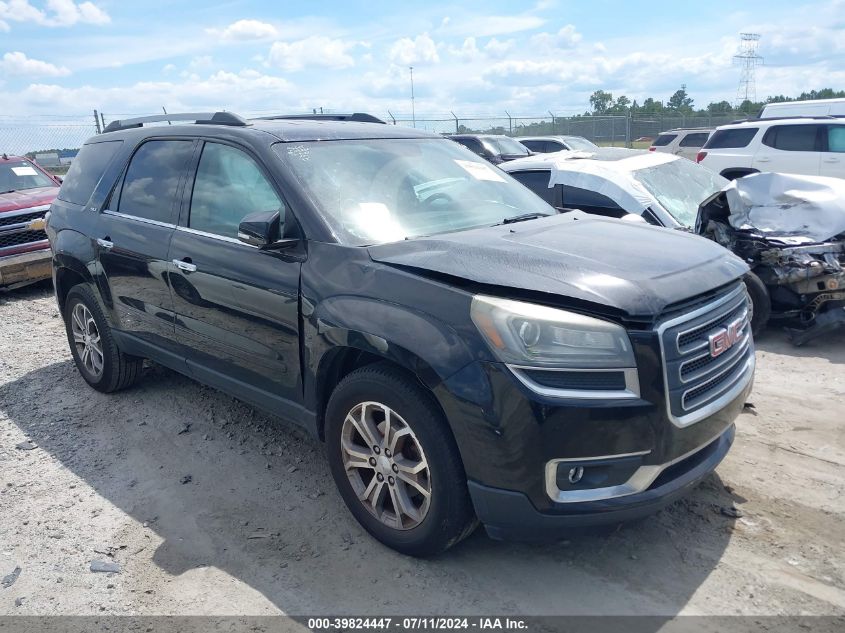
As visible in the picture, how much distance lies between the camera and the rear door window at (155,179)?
4.32 m

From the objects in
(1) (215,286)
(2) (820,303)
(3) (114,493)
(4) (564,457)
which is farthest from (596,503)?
(2) (820,303)

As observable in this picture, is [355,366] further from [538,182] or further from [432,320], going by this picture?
[538,182]

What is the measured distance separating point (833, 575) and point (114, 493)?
3.67m

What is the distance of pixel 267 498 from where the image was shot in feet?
12.5

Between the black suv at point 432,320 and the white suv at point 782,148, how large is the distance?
980 centimetres

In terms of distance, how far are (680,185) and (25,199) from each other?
8.40 m

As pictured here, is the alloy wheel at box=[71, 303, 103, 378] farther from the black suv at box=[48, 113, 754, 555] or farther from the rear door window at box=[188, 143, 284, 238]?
the rear door window at box=[188, 143, 284, 238]

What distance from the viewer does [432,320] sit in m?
2.83

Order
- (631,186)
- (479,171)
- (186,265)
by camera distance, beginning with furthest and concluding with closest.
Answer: (631,186) → (479,171) → (186,265)

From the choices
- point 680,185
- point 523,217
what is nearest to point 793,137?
point 680,185

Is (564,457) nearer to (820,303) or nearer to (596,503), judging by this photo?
(596,503)

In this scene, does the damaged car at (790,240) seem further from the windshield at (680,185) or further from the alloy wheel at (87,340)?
the alloy wheel at (87,340)

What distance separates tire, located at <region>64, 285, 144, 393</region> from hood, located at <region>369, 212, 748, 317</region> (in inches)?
112

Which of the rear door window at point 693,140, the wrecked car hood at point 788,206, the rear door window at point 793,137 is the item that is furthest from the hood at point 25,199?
the rear door window at point 693,140
